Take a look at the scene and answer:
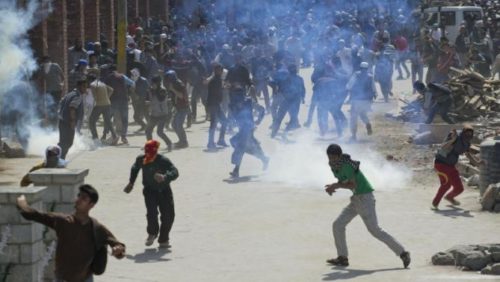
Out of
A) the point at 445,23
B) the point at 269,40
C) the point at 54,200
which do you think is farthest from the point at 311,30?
the point at 54,200

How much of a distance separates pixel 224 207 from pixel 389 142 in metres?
7.21

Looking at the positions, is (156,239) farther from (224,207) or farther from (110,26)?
(110,26)

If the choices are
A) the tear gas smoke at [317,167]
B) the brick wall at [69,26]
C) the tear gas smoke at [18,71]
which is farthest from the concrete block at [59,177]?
the brick wall at [69,26]

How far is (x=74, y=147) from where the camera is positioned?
2325 cm

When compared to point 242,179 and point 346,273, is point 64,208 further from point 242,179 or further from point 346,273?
point 242,179

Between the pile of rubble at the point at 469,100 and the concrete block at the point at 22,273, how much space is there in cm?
1437

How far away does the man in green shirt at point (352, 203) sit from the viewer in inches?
536

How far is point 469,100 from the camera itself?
25.8 metres

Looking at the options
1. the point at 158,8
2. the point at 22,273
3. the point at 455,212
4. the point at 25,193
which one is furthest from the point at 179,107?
the point at 158,8

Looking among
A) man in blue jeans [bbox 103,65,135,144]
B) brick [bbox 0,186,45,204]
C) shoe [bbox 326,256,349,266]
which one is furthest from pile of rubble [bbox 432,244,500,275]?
man in blue jeans [bbox 103,65,135,144]

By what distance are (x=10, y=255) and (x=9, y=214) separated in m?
0.38

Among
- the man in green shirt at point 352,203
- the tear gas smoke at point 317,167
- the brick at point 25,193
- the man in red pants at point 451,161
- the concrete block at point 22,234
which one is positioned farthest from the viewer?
the tear gas smoke at point 317,167

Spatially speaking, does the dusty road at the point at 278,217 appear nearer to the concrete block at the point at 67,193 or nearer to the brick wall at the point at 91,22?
the concrete block at the point at 67,193

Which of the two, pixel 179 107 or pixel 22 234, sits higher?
pixel 22 234
